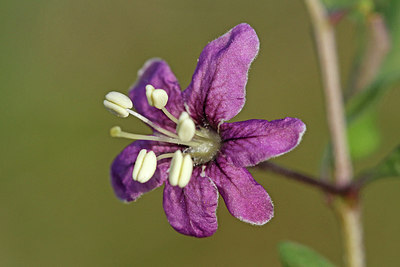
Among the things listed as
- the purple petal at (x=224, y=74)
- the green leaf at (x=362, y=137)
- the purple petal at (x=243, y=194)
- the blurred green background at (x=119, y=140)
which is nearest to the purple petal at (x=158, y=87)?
the purple petal at (x=224, y=74)

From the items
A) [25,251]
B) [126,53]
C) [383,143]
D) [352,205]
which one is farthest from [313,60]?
[352,205]

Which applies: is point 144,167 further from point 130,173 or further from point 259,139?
point 259,139

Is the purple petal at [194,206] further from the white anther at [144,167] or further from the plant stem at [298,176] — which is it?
the plant stem at [298,176]

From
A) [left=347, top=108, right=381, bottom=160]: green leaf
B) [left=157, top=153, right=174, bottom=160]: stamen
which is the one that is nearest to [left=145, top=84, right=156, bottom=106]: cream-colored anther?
[left=157, top=153, right=174, bottom=160]: stamen

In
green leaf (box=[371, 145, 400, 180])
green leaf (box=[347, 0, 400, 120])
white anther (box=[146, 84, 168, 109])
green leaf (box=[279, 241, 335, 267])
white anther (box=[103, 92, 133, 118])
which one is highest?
white anther (box=[103, 92, 133, 118])

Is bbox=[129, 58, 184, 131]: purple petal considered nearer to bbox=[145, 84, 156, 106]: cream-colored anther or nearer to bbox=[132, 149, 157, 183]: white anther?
bbox=[145, 84, 156, 106]: cream-colored anther

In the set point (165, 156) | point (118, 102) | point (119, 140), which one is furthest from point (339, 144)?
point (119, 140)
